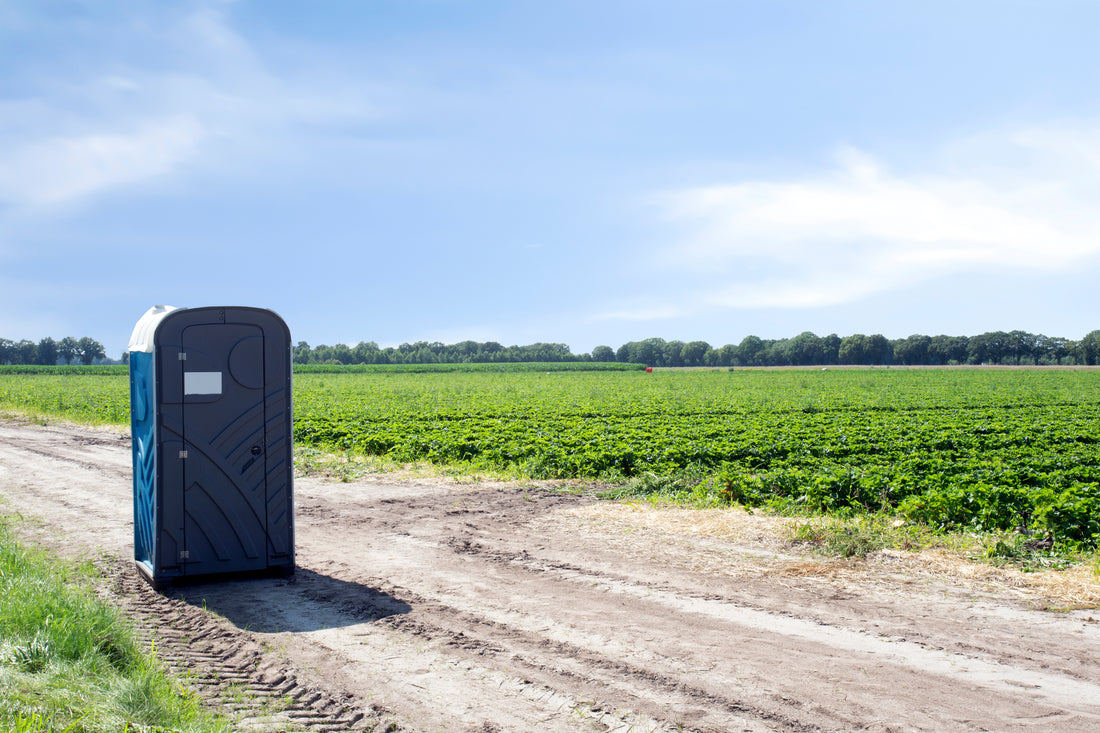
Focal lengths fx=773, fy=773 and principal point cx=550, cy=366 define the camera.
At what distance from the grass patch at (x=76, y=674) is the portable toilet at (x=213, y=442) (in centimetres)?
103

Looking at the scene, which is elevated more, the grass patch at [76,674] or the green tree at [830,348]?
the green tree at [830,348]

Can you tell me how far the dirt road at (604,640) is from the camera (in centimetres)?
436

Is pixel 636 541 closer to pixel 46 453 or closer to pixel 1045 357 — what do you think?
pixel 46 453

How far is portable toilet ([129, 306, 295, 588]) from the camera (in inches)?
262

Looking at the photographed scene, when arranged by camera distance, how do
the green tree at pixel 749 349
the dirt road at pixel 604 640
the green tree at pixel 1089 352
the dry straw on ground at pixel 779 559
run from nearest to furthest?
1. the dirt road at pixel 604 640
2. the dry straw on ground at pixel 779 559
3. the green tree at pixel 1089 352
4. the green tree at pixel 749 349

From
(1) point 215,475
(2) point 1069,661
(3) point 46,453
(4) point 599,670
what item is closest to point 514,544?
(1) point 215,475

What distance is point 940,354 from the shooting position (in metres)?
156

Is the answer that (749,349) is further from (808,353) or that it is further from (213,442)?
(213,442)

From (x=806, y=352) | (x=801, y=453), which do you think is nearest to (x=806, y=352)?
(x=806, y=352)

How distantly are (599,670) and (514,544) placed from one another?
388 cm

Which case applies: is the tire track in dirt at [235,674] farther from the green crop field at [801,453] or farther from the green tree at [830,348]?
the green tree at [830,348]

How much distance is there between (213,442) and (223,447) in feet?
0.31

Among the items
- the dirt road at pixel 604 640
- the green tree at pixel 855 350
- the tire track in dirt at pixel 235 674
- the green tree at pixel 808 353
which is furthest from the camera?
the green tree at pixel 808 353

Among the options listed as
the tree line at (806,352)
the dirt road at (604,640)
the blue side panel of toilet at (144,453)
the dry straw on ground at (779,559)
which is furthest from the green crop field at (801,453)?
the tree line at (806,352)
